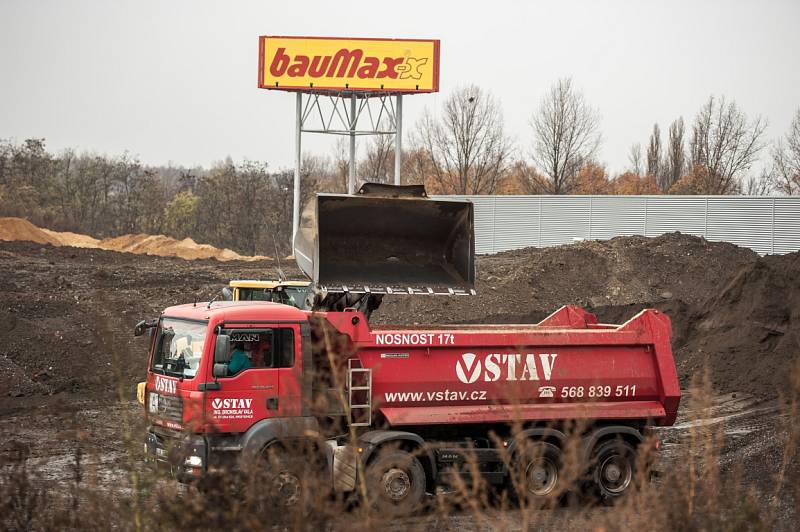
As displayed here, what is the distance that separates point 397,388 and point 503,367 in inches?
49.6

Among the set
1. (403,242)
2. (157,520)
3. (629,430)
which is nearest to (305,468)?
(157,520)

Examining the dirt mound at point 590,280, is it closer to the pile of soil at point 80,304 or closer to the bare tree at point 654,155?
the pile of soil at point 80,304

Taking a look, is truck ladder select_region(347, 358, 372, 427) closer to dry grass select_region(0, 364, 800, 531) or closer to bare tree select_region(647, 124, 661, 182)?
dry grass select_region(0, 364, 800, 531)

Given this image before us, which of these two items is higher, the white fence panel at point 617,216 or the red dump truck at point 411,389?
the white fence panel at point 617,216

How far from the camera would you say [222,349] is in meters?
9.98

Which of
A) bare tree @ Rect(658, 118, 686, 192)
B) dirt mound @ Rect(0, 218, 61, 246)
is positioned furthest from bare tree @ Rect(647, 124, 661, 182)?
dirt mound @ Rect(0, 218, 61, 246)

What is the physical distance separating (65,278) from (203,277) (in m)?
4.49

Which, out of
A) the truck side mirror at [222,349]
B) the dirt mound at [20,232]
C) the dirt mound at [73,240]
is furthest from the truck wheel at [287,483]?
the dirt mound at [73,240]

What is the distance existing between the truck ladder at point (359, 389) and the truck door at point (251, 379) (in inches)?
26.3

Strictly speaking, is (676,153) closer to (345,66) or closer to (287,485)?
(345,66)

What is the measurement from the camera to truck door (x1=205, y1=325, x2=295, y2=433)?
10.0 m

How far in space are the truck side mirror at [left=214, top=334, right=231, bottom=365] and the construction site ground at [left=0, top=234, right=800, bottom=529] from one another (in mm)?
1091

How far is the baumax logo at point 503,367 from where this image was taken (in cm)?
1080

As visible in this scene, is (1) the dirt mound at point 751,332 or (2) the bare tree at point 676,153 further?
(2) the bare tree at point 676,153
